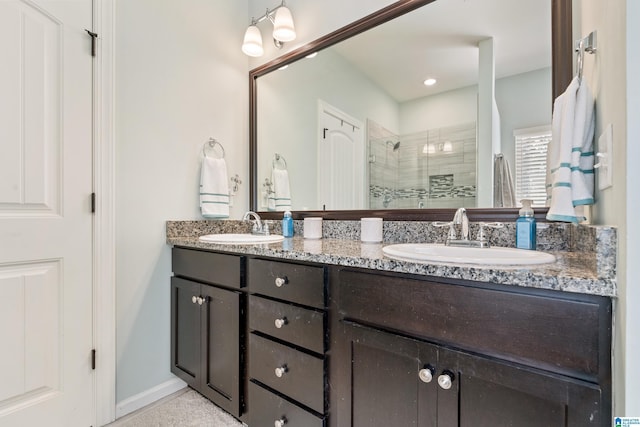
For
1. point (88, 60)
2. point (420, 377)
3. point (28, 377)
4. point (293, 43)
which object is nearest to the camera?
point (420, 377)

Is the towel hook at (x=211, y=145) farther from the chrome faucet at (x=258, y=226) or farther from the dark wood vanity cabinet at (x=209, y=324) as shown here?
the dark wood vanity cabinet at (x=209, y=324)

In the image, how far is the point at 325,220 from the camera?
1750 millimetres

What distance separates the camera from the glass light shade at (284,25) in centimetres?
184

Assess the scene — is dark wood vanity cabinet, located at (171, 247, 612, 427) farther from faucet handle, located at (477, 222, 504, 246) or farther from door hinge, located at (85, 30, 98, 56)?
door hinge, located at (85, 30, 98, 56)

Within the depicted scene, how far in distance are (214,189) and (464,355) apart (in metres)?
1.58

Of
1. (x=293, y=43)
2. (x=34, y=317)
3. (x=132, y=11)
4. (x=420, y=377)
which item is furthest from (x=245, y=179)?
(x=420, y=377)

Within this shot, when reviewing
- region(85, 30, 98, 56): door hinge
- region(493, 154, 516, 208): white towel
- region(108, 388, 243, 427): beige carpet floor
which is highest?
region(85, 30, 98, 56): door hinge

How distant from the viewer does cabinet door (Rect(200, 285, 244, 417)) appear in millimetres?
1326

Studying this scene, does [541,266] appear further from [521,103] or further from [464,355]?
[521,103]

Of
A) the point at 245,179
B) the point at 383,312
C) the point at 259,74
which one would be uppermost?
the point at 259,74

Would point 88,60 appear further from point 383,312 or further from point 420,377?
point 420,377

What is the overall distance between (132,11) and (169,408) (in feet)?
6.79

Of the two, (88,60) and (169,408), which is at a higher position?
(88,60)

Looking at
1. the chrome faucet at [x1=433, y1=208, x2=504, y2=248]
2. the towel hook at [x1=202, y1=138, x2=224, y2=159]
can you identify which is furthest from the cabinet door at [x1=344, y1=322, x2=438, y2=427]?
the towel hook at [x1=202, y1=138, x2=224, y2=159]
